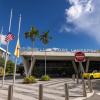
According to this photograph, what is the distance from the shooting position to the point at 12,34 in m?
25.0

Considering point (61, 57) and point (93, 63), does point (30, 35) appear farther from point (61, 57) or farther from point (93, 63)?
point (93, 63)

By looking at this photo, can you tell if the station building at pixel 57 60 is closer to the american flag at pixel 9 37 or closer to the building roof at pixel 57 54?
the building roof at pixel 57 54

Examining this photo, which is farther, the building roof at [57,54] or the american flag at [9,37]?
the building roof at [57,54]

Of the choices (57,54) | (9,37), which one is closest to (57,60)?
(57,54)

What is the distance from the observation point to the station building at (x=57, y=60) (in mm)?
57156

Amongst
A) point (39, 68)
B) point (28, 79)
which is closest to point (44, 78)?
point (28, 79)

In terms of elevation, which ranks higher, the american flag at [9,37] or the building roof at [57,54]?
the building roof at [57,54]

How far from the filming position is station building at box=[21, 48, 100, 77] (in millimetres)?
57156

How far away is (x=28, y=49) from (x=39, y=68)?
14823 mm

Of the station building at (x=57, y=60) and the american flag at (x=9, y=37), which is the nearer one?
the american flag at (x=9, y=37)

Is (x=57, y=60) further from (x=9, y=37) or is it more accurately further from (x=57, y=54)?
(x=9, y=37)

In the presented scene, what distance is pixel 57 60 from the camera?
6731cm

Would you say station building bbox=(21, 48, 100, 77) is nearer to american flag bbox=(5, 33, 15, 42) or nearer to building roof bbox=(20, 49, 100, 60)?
building roof bbox=(20, 49, 100, 60)

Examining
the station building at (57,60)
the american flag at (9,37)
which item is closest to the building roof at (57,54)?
the station building at (57,60)
